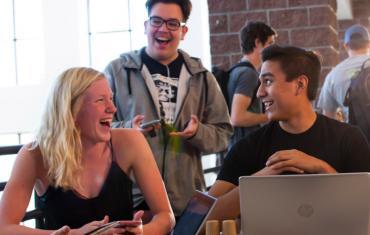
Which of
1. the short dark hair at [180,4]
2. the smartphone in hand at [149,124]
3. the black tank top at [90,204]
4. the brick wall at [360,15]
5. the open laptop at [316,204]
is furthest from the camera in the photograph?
the brick wall at [360,15]

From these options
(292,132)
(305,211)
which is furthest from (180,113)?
(305,211)

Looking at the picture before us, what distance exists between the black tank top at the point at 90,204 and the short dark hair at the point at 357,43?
261 cm

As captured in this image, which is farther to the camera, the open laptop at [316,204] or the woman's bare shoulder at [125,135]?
the woman's bare shoulder at [125,135]

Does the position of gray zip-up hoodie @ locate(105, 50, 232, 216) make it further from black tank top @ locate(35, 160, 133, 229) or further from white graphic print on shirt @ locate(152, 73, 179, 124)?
black tank top @ locate(35, 160, 133, 229)

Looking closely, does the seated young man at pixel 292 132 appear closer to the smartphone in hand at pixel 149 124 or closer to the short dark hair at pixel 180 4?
the smartphone in hand at pixel 149 124

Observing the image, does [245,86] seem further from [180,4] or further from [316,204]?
[316,204]

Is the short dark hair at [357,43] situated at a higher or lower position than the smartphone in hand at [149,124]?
higher

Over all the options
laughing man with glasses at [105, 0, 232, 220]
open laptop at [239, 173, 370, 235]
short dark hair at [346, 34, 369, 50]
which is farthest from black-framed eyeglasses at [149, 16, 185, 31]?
short dark hair at [346, 34, 369, 50]

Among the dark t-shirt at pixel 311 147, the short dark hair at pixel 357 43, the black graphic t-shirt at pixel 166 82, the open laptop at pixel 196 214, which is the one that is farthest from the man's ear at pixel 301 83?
the short dark hair at pixel 357 43

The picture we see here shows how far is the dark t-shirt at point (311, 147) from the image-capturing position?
2.58 m

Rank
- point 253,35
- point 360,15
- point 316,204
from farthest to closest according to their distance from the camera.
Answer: point 360,15 → point 253,35 → point 316,204

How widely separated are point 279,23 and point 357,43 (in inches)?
20.2

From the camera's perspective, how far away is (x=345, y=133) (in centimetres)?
262

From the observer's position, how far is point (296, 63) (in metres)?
2.75
